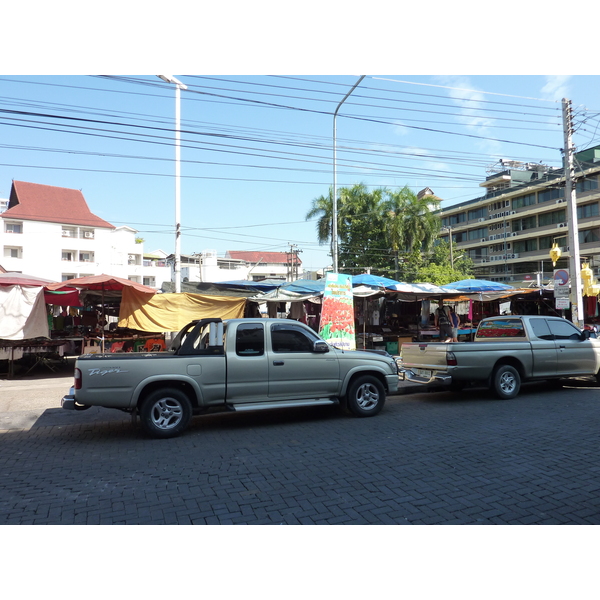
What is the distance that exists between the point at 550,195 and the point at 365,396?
51433 millimetres

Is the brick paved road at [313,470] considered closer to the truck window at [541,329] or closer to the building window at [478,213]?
the truck window at [541,329]

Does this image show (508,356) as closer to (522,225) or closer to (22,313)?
(22,313)

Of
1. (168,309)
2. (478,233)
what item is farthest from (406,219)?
(478,233)

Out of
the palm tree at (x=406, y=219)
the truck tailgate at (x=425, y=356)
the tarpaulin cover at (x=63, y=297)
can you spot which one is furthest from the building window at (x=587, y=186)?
the tarpaulin cover at (x=63, y=297)

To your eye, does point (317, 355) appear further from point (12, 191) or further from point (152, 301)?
point (12, 191)

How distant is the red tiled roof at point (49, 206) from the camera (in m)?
46.7

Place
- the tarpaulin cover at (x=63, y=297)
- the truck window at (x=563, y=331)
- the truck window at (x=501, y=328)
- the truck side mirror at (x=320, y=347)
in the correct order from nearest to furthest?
the truck side mirror at (x=320, y=347)
the truck window at (x=501, y=328)
the truck window at (x=563, y=331)
the tarpaulin cover at (x=63, y=297)

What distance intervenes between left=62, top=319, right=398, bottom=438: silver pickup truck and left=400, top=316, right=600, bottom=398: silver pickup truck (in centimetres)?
157

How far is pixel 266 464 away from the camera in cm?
574

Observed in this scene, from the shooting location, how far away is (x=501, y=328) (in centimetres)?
1116

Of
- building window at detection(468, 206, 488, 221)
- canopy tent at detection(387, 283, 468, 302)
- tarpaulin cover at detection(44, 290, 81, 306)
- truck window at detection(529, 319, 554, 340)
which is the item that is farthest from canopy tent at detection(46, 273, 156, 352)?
building window at detection(468, 206, 488, 221)

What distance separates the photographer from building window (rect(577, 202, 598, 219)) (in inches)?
1780

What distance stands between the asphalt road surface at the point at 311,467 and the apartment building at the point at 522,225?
140 feet

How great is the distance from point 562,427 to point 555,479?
8.92 feet
